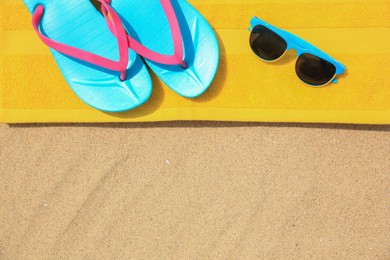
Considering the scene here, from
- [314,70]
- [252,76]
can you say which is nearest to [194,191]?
[252,76]

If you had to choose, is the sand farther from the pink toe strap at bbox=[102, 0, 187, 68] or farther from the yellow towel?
the pink toe strap at bbox=[102, 0, 187, 68]

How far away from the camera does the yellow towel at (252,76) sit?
0.97 m

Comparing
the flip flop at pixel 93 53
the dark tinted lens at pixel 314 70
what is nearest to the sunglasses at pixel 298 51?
the dark tinted lens at pixel 314 70

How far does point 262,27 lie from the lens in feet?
3.14

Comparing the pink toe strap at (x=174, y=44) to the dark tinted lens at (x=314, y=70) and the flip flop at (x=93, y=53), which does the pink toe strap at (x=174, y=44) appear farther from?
the dark tinted lens at (x=314, y=70)

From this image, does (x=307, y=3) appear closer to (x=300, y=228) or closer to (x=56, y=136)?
(x=300, y=228)

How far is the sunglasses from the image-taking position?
0.94m

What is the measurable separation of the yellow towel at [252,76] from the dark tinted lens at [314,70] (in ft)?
0.08

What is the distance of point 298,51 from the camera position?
3.12ft

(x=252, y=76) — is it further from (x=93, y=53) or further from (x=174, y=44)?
(x=93, y=53)

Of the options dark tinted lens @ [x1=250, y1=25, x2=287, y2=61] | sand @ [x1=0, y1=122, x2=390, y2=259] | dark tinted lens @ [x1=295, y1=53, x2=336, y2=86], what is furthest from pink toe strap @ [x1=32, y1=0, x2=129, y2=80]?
dark tinted lens @ [x1=295, y1=53, x2=336, y2=86]

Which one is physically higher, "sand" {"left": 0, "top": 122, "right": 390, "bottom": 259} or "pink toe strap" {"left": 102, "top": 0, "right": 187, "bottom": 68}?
"pink toe strap" {"left": 102, "top": 0, "right": 187, "bottom": 68}

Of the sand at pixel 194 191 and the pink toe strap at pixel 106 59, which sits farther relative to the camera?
the sand at pixel 194 191

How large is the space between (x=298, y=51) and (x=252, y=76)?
5.2 inches
